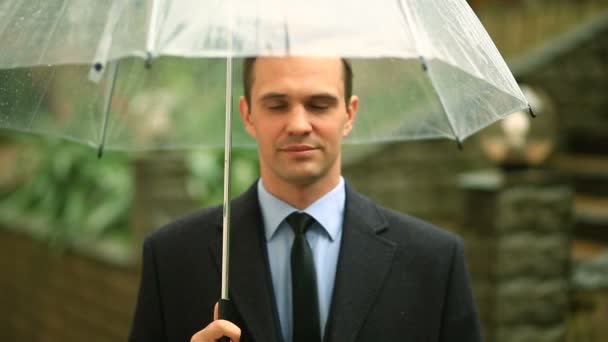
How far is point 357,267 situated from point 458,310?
0.35 m

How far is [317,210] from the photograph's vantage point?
2.68m

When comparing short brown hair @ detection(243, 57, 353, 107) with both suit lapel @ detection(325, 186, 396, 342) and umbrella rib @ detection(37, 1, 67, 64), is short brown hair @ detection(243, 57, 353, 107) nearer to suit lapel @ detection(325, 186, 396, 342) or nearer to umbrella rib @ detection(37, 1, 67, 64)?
suit lapel @ detection(325, 186, 396, 342)

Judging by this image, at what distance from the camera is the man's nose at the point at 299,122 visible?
245 centimetres

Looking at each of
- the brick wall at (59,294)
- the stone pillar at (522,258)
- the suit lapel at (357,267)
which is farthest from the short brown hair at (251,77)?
the brick wall at (59,294)

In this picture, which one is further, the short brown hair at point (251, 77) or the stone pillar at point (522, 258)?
the stone pillar at point (522, 258)

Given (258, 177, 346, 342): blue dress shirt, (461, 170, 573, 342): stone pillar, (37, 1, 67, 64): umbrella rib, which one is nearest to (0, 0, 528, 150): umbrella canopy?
(37, 1, 67, 64): umbrella rib

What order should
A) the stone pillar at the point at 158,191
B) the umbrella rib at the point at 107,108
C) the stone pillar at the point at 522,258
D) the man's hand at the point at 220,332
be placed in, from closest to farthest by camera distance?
the man's hand at the point at 220,332 < the umbrella rib at the point at 107,108 < the stone pillar at the point at 522,258 < the stone pillar at the point at 158,191

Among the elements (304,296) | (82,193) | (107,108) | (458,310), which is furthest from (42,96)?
(82,193)

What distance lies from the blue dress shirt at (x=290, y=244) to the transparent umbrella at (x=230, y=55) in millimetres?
224

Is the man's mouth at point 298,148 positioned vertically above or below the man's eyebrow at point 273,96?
below

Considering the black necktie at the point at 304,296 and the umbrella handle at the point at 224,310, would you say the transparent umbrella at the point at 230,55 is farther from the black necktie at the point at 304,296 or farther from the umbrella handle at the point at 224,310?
the black necktie at the point at 304,296

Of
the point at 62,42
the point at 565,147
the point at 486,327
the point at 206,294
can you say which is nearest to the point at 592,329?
the point at 486,327

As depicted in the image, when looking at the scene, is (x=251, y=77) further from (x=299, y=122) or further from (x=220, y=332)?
(x=220, y=332)

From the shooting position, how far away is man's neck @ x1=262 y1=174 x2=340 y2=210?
2.66 metres
